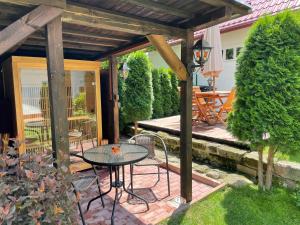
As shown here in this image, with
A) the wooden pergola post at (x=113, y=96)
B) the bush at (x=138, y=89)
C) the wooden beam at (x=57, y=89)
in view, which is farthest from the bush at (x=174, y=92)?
the wooden beam at (x=57, y=89)

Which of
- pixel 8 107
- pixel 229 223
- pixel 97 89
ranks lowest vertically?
pixel 229 223

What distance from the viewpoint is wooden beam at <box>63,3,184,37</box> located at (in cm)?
205

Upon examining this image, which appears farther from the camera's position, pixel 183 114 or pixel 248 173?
pixel 248 173

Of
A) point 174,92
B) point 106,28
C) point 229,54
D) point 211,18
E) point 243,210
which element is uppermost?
point 229,54

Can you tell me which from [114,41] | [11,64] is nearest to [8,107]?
[11,64]

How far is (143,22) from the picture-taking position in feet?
8.24

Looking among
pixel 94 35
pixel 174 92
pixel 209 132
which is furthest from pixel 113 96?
pixel 174 92

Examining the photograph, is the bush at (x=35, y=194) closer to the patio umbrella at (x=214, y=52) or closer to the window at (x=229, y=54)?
the patio umbrella at (x=214, y=52)

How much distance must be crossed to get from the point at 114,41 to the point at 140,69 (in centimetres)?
242

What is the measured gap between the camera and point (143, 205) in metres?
3.11

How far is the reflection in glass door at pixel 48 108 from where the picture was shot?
12.2ft

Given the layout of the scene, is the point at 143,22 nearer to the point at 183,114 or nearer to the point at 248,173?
the point at 183,114

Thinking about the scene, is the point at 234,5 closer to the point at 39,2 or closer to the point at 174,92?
the point at 39,2

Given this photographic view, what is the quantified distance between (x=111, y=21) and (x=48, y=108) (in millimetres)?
2263
